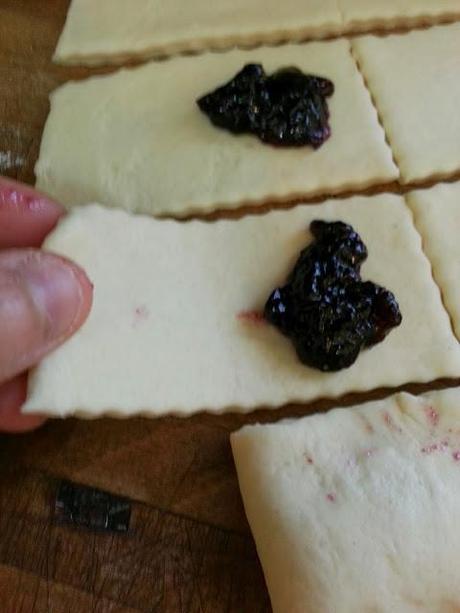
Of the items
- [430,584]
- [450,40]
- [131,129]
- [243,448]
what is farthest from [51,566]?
[450,40]

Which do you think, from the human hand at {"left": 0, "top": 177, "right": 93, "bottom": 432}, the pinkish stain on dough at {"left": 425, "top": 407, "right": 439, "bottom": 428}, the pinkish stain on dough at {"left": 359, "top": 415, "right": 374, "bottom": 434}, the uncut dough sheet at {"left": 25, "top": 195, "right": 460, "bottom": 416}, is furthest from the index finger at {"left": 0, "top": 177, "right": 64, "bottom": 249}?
the pinkish stain on dough at {"left": 425, "top": 407, "right": 439, "bottom": 428}

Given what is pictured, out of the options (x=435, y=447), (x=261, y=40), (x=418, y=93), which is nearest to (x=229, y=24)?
(x=261, y=40)

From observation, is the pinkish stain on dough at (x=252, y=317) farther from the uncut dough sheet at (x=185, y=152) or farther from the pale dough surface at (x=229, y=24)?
the pale dough surface at (x=229, y=24)

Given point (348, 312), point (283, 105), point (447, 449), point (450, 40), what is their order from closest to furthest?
point (447, 449) → point (348, 312) → point (283, 105) → point (450, 40)

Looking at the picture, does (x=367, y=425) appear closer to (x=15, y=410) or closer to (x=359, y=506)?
(x=359, y=506)

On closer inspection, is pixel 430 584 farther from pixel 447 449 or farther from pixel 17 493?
pixel 17 493

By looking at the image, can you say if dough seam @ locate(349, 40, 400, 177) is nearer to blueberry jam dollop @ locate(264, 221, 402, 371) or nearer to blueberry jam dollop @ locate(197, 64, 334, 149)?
blueberry jam dollop @ locate(197, 64, 334, 149)
